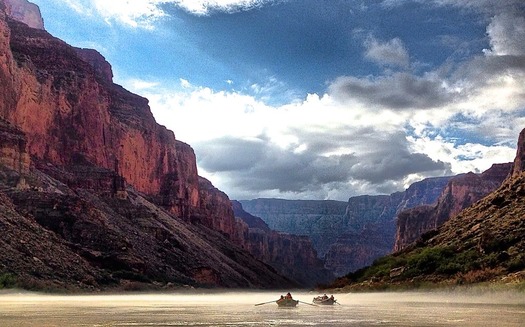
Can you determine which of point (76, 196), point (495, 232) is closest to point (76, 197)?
point (76, 196)

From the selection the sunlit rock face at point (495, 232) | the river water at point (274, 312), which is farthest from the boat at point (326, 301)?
the sunlit rock face at point (495, 232)

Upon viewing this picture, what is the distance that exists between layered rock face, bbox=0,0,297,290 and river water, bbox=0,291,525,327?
17.8 meters

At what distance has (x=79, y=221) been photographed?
3794 inches

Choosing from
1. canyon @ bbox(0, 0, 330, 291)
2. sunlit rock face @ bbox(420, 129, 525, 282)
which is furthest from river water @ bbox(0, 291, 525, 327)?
canyon @ bbox(0, 0, 330, 291)

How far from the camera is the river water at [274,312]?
2806 cm

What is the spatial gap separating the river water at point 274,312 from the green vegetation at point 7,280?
2442mm

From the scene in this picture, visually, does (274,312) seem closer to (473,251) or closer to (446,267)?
(446,267)

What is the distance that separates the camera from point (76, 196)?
104 metres

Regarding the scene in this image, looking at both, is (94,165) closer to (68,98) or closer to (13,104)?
(68,98)

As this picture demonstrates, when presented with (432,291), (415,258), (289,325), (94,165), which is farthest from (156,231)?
(289,325)

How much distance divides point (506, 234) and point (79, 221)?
65006 millimetres

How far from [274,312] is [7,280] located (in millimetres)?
36281

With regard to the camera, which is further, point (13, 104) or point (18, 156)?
point (13, 104)

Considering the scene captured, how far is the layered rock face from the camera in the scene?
77688 millimetres
